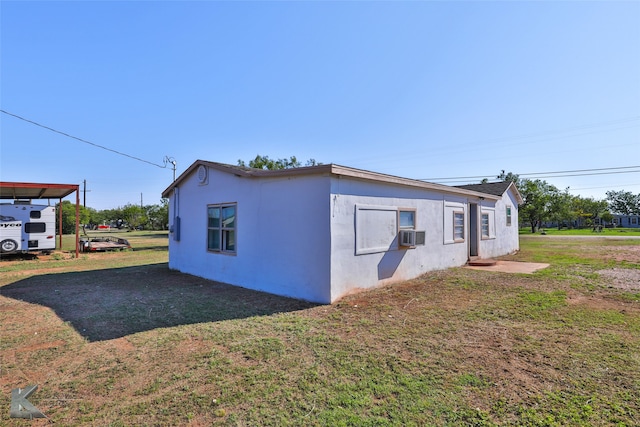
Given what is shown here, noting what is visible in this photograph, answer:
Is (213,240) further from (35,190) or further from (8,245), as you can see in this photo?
(35,190)

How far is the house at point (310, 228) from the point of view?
229 inches

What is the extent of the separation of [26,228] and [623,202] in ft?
296

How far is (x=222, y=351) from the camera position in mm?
3580

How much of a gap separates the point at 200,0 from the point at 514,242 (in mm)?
16259

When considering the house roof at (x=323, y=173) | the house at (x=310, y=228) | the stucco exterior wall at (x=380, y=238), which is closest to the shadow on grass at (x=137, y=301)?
the house at (x=310, y=228)

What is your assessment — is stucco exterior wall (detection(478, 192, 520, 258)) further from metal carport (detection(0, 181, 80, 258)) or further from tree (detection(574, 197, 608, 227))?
tree (detection(574, 197, 608, 227))

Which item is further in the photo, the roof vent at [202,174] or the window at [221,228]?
the roof vent at [202,174]

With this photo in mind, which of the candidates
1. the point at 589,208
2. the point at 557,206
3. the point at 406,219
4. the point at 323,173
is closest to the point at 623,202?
the point at 589,208

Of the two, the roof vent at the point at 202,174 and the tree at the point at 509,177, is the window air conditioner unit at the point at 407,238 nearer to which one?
the roof vent at the point at 202,174

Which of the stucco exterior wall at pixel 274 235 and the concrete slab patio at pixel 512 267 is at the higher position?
the stucco exterior wall at pixel 274 235

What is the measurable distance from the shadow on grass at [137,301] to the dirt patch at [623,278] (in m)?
7.25

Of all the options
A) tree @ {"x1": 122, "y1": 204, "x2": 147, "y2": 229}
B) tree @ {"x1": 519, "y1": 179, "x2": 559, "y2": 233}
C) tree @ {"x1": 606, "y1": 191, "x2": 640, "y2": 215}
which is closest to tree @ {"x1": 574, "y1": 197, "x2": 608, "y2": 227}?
tree @ {"x1": 606, "y1": 191, "x2": 640, "y2": 215}

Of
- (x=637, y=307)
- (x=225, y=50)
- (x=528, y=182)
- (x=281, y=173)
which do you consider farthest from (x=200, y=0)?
(x=528, y=182)

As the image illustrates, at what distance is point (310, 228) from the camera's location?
5879mm
